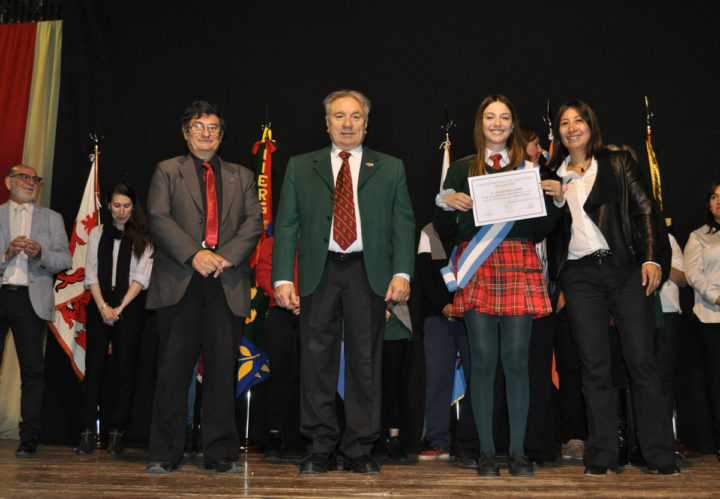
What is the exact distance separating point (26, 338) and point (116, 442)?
2.76 feet

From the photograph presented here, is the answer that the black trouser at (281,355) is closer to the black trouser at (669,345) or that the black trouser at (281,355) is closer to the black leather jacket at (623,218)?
the black leather jacket at (623,218)

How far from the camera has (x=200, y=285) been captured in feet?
9.98

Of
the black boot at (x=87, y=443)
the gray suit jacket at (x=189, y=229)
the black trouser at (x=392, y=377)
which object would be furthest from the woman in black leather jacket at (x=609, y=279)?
the black boot at (x=87, y=443)

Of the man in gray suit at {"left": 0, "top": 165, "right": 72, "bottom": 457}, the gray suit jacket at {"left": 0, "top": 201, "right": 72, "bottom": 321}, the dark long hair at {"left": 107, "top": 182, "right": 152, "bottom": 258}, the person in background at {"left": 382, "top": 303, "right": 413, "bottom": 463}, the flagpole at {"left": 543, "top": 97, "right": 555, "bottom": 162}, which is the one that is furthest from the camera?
the flagpole at {"left": 543, "top": 97, "right": 555, "bottom": 162}

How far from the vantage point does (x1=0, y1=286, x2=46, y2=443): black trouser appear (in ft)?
13.3

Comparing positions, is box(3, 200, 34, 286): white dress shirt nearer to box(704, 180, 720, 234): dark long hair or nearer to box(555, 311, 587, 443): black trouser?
box(555, 311, 587, 443): black trouser

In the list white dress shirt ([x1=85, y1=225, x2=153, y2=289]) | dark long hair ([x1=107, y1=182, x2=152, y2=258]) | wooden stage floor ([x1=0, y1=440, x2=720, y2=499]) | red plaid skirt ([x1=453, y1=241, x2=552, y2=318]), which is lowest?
wooden stage floor ([x1=0, y1=440, x2=720, y2=499])

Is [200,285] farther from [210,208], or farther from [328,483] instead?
[328,483]

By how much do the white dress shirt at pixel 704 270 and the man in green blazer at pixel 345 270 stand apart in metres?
2.05

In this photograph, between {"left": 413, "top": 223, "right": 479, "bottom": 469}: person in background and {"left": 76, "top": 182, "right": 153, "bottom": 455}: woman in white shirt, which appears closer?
{"left": 413, "top": 223, "right": 479, "bottom": 469}: person in background

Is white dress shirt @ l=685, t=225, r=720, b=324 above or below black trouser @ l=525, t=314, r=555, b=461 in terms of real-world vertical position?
above

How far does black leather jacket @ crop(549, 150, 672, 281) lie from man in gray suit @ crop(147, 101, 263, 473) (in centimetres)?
143

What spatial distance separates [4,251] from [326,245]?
2.39 m

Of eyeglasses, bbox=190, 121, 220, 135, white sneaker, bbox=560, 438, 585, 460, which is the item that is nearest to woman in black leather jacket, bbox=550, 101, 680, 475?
white sneaker, bbox=560, 438, 585, 460
